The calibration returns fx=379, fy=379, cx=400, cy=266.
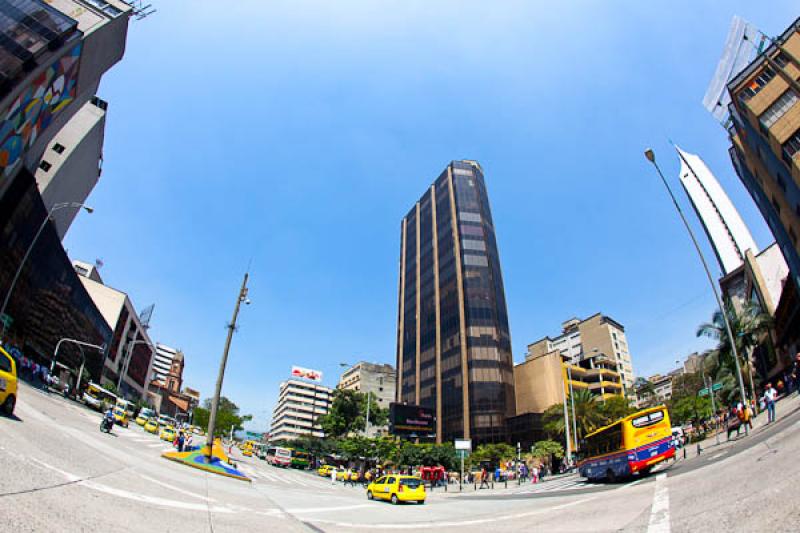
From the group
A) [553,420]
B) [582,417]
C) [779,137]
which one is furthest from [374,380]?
[779,137]

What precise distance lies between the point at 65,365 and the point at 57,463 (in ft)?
211

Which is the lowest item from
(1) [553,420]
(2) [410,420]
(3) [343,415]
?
(2) [410,420]

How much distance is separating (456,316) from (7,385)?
6821cm

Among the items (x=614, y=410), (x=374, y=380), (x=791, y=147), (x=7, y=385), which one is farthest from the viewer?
(x=374, y=380)

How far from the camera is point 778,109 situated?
106 ft

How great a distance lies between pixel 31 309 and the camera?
144 ft

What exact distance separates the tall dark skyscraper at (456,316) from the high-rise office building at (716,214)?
8190 cm

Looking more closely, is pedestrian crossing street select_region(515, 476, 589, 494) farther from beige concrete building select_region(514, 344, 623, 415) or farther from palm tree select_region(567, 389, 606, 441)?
beige concrete building select_region(514, 344, 623, 415)

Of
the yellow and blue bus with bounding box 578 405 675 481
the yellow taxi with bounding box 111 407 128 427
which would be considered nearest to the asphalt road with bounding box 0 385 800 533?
the yellow and blue bus with bounding box 578 405 675 481

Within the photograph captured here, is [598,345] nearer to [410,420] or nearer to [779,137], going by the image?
[410,420]

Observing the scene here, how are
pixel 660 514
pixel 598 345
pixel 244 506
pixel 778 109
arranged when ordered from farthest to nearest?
1. pixel 598 345
2. pixel 778 109
3. pixel 244 506
4. pixel 660 514

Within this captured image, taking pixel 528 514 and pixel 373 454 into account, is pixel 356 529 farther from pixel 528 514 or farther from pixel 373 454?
pixel 373 454

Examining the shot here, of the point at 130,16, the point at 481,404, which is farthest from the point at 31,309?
the point at 481,404

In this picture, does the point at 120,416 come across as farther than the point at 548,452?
No
